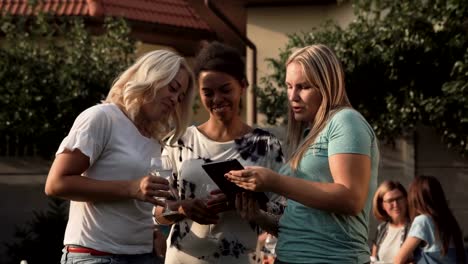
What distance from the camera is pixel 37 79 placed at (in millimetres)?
12641

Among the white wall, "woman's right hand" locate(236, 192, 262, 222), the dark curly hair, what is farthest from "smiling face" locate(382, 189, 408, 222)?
the white wall

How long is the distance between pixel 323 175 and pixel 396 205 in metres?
4.92

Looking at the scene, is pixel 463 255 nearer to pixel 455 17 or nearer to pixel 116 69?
pixel 455 17

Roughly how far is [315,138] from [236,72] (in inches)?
34.8

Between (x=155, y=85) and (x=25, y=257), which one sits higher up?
(x=155, y=85)

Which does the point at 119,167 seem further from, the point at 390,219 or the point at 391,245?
the point at 390,219

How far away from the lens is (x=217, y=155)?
459 cm

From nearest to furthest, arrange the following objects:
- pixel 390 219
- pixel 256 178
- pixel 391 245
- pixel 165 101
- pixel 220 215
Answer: pixel 256 178
pixel 165 101
pixel 220 215
pixel 391 245
pixel 390 219

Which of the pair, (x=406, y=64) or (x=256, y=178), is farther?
(x=406, y=64)

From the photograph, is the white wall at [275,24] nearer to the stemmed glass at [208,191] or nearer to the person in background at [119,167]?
the stemmed glass at [208,191]

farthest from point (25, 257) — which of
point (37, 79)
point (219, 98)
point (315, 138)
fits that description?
point (315, 138)

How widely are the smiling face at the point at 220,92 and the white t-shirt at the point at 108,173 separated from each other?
1.92 ft

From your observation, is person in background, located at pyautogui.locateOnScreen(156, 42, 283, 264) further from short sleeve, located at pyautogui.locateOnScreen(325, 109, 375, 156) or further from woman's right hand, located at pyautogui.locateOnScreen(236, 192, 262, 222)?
short sleeve, located at pyautogui.locateOnScreen(325, 109, 375, 156)

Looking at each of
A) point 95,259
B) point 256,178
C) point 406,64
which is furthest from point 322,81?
point 406,64
